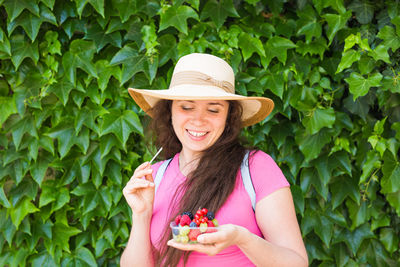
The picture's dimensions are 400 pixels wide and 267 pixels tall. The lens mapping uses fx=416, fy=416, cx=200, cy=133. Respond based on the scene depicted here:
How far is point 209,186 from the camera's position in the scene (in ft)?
4.67

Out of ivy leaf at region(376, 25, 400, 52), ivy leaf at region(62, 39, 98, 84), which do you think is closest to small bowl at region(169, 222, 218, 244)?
ivy leaf at region(62, 39, 98, 84)

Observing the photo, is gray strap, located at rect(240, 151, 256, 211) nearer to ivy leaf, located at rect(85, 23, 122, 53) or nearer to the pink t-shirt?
the pink t-shirt

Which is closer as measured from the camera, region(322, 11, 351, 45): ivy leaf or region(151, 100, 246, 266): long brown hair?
region(151, 100, 246, 266): long brown hair

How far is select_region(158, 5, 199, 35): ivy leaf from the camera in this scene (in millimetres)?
1946

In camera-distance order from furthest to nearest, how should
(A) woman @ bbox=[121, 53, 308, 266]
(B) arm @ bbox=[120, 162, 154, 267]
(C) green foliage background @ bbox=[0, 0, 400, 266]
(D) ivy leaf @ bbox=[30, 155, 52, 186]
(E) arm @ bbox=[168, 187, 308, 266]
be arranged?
(D) ivy leaf @ bbox=[30, 155, 52, 186], (C) green foliage background @ bbox=[0, 0, 400, 266], (B) arm @ bbox=[120, 162, 154, 267], (A) woman @ bbox=[121, 53, 308, 266], (E) arm @ bbox=[168, 187, 308, 266]

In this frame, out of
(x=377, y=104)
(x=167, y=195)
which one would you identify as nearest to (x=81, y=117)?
(x=167, y=195)

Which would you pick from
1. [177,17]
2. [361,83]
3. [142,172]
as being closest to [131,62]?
[177,17]

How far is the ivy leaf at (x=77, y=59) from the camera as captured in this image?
2066mm

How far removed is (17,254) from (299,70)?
1730 millimetres

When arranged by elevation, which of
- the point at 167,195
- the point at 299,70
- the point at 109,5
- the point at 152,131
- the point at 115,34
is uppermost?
the point at 109,5

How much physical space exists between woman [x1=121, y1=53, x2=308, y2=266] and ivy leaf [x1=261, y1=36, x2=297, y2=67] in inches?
18.6

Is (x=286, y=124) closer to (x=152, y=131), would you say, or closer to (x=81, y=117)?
(x=152, y=131)

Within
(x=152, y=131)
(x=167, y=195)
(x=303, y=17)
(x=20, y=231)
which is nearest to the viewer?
(x=167, y=195)

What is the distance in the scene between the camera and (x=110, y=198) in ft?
6.95
